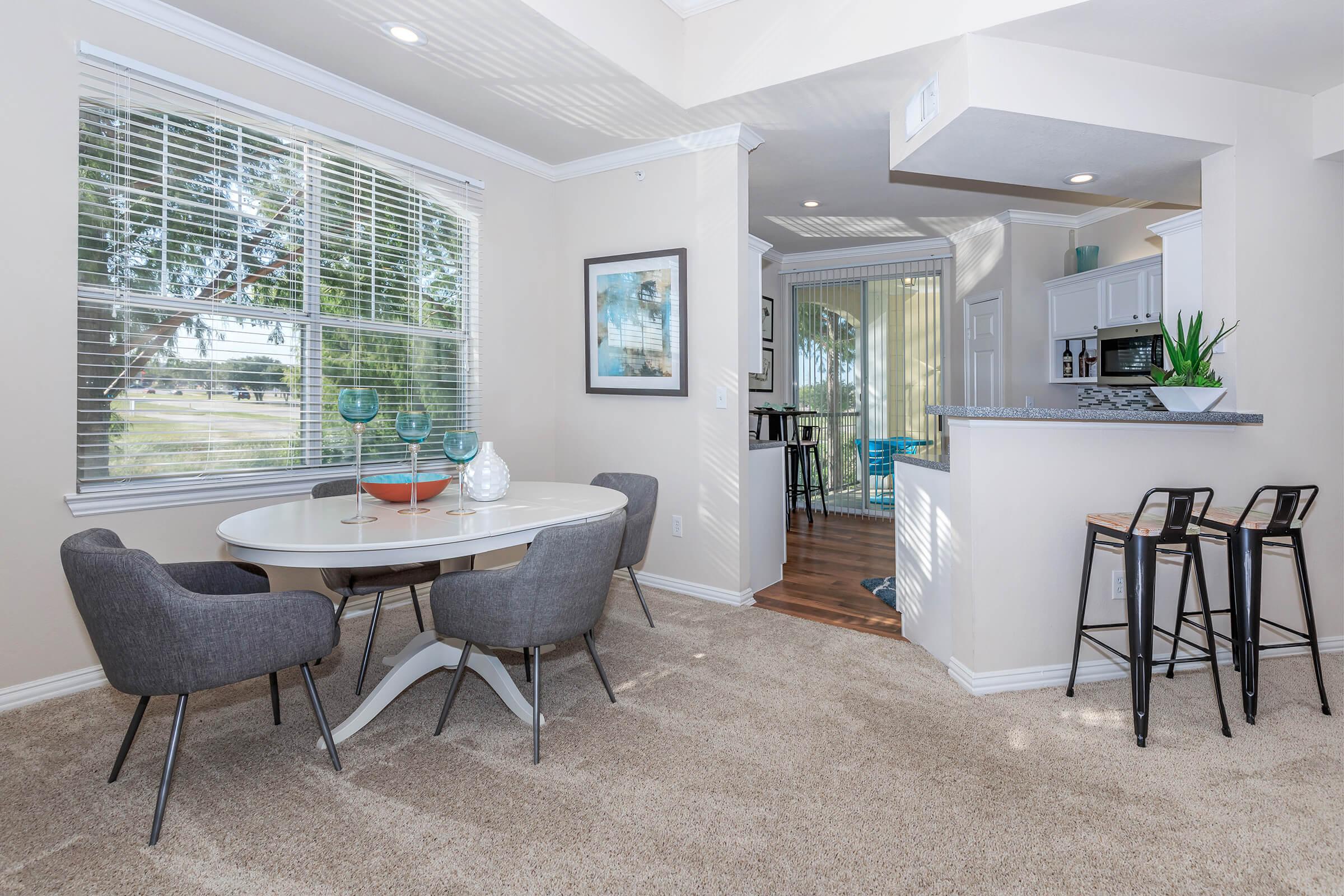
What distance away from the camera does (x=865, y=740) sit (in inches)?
85.3

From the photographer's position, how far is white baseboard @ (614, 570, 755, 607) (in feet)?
12.1

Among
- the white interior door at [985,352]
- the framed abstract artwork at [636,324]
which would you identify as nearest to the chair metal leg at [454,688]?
the framed abstract artwork at [636,324]

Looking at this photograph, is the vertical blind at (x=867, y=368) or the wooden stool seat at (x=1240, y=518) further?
the vertical blind at (x=867, y=368)

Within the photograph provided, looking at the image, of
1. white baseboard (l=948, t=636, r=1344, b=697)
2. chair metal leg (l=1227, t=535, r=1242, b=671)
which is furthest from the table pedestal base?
chair metal leg (l=1227, t=535, r=1242, b=671)

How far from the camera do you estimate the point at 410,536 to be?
6.20ft

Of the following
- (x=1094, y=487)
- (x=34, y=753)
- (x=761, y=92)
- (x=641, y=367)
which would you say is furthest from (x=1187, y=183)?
(x=34, y=753)

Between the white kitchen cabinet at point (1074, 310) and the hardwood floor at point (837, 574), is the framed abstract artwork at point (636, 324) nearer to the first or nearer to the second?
the hardwood floor at point (837, 574)

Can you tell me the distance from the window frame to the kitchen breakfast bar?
8.42 ft

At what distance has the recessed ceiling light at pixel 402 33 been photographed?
2650mm

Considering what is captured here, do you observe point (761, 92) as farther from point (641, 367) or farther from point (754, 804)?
point (754, 804)

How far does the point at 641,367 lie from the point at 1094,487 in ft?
7.59

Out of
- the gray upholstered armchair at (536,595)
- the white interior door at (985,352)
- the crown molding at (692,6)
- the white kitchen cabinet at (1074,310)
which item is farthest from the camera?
the white interior door at (985,352)

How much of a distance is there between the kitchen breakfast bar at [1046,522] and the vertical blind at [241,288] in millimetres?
2613

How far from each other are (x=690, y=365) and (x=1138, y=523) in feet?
7.29
